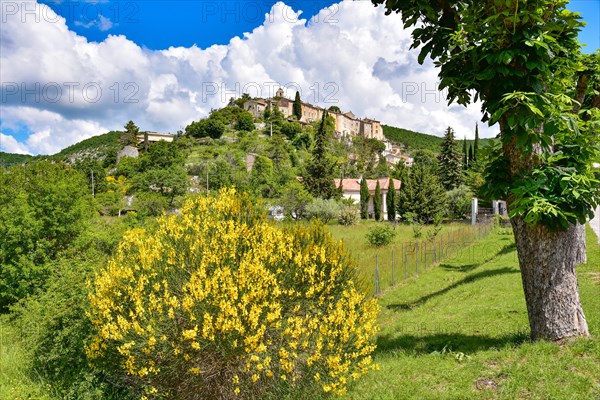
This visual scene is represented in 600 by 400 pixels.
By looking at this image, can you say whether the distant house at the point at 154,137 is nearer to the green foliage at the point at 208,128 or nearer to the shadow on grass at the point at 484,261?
the green foliage at the point at 208,128

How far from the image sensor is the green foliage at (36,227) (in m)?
19.2

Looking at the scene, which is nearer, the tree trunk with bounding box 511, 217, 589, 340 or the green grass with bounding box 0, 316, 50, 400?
the tree trunk with bounding box 511, 217, 589, 340

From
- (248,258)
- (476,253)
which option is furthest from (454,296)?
(476,253)

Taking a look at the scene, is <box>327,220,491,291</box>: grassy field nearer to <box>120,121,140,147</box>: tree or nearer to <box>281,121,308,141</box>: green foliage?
<box>281,121,308,141</box>: green foliage

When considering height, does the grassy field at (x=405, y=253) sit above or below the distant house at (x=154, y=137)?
below

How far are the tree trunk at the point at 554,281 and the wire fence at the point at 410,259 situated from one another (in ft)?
22.9

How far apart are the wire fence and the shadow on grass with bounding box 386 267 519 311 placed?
1.08m

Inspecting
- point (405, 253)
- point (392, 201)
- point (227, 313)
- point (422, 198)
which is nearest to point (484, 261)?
point (405, 253)

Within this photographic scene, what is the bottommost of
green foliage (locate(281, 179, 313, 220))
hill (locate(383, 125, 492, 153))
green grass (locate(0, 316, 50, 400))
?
green grass (locate(0, 316, 50, 400))

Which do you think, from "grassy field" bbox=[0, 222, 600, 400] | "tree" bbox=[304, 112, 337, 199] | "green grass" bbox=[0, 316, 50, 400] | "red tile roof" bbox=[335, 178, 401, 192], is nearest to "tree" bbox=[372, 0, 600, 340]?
"grassy field" bbox=[0, 222, 600, 400]

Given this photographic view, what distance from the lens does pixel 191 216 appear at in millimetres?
6809

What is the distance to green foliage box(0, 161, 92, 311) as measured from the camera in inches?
754

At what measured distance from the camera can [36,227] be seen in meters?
19.9

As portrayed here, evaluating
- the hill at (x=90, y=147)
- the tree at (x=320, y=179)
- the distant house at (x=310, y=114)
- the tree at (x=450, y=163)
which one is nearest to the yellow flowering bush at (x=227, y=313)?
the tree at (x=320, y=179)
